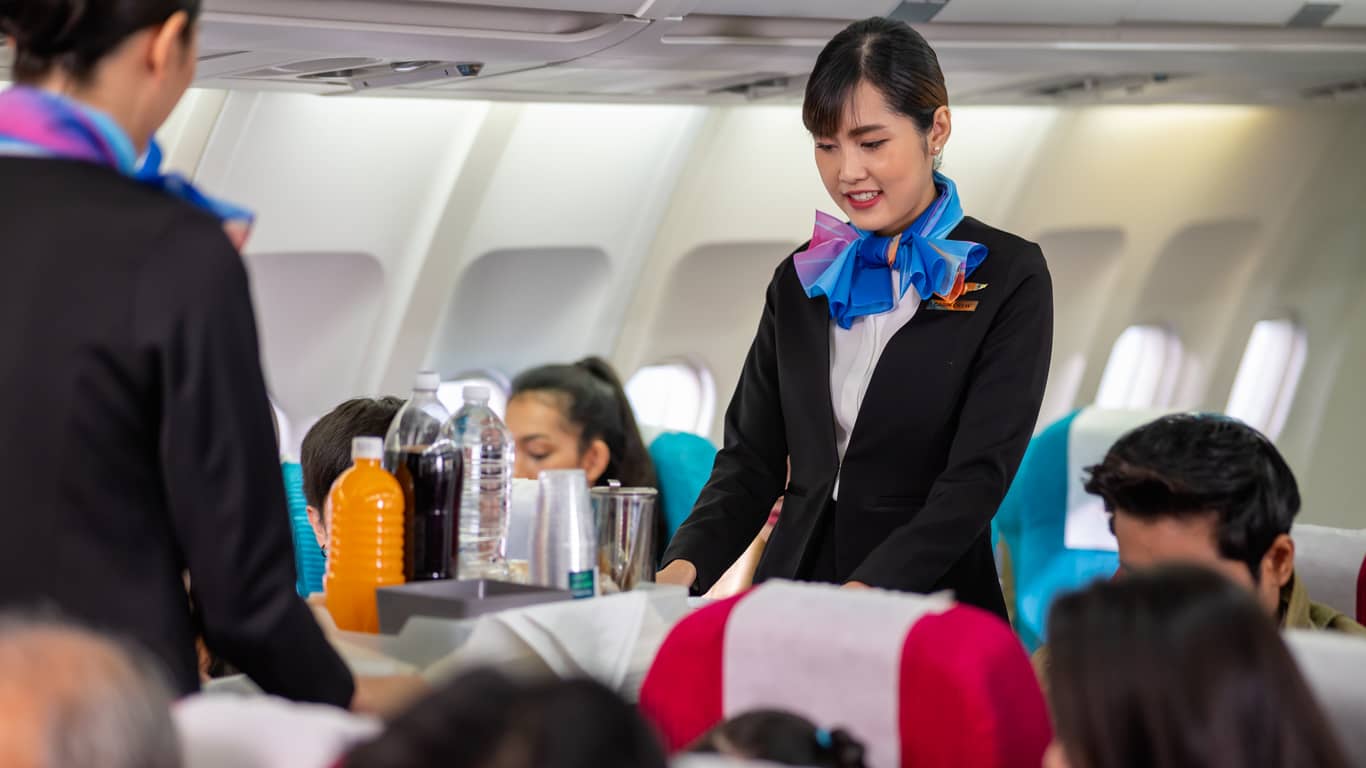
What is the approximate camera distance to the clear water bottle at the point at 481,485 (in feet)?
7.64

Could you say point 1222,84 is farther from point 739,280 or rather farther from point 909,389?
point 909,389

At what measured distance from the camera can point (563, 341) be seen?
24.4 feet

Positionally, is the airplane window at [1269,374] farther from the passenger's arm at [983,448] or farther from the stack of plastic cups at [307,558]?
the passenger's arm at [983,448]

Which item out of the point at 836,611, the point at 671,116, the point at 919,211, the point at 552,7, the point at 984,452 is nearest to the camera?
the point at 836,611

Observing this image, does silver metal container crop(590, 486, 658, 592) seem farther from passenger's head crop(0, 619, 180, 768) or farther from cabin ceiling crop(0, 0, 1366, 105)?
cabin ceiling crop(0, 0, 1366, 105)

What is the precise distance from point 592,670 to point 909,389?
728 mm

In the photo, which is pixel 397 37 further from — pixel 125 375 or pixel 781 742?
pixel 781 742

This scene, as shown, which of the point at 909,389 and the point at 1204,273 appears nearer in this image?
the point at 909,389

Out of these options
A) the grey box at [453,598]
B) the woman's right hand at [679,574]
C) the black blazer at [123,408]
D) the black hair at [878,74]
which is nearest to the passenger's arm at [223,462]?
the black blazer at [123,408]

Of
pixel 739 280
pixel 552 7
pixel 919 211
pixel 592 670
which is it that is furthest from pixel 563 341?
pixel 592 670

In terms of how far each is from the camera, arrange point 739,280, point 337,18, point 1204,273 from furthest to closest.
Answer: point 1204,273 < point 739,280 < point 337,18

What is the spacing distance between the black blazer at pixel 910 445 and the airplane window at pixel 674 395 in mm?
5366

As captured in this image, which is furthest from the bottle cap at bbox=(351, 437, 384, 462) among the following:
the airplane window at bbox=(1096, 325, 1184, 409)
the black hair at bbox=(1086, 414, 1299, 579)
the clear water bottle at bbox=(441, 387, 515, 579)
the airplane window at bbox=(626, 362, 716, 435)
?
the airplane window at bbox=(1096, 325, 1184, 409)

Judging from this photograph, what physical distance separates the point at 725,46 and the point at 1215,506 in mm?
2524
